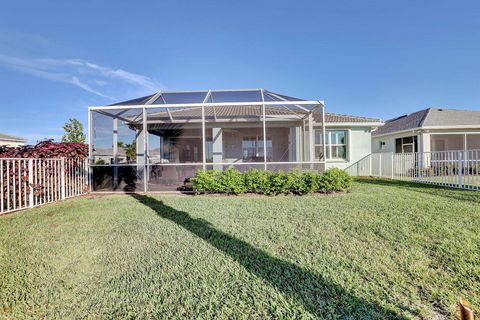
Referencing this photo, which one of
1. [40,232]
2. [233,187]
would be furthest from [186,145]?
[40,232]

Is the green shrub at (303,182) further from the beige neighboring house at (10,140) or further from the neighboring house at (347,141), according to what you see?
the beige neighboring house at (10,140)

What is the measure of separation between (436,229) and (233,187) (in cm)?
543

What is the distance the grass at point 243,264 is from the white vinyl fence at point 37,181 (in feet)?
3.45

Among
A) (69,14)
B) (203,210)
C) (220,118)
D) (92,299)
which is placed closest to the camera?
(92,299)

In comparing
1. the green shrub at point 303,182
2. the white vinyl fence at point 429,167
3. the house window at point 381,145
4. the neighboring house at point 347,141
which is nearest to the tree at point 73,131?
the neighboring house at point 347,141

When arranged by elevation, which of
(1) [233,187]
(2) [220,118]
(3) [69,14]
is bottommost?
(1) [233,187]

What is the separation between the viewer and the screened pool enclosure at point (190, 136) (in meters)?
9.11

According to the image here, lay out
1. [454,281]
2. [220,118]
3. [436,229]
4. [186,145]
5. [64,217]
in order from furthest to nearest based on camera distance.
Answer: [186,145], [220,118], [64,217], [436,229], [454,281]

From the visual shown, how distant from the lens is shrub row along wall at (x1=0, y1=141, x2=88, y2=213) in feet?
20.4

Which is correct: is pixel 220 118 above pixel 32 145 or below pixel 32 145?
above

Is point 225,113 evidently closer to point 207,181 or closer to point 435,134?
point 207,181

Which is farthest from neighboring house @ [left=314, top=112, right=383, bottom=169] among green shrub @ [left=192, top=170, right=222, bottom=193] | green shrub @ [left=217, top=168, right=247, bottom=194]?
green shrub @ [left=192, top=170, right=222, bottom=193]

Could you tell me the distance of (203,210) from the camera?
599 cm

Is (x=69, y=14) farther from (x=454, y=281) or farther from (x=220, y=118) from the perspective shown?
(x=454, y=281)
